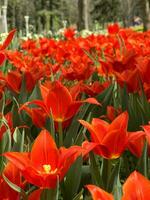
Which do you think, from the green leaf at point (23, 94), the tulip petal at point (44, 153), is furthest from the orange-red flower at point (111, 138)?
the green leaf at point (23, 94)

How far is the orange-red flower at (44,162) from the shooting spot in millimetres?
1011

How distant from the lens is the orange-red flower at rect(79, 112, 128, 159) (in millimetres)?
1155

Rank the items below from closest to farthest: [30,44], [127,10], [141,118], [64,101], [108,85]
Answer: [64,101], [141,118], [108,85], [30,44], [127,10]

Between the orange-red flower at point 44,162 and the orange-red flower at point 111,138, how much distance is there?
0.10m

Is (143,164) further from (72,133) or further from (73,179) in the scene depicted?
(72,133)

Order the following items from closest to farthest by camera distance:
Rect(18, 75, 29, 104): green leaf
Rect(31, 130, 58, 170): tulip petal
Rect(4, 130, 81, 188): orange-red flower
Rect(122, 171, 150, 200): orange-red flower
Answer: Rect(122, 171, 150, 200): orange-red flower → Rect(4, 130, 81, 188): orange-red flower → Rect(31, 130, 58, 170): tulip petal → Rect(18, 75, 29, 104): green leaf

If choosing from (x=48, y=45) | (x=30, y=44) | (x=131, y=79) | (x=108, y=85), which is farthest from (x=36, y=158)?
(x=30, y=44)

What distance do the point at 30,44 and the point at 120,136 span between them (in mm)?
4228

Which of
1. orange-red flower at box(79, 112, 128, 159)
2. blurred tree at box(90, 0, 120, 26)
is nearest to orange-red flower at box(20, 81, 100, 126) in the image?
orange-red flower at box(79, 112, 128, 159)

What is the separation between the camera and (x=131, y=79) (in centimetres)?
177

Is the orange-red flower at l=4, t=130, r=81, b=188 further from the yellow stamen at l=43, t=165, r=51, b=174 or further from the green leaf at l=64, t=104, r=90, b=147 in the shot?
the green leaf at l=64, t=104, r=90, b=147

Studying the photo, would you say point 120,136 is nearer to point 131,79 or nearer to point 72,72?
point 131,79

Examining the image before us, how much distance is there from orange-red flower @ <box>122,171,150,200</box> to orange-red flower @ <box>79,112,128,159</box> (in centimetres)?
24

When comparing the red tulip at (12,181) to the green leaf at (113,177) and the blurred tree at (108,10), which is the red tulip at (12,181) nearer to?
the green leaf at (113,177)
